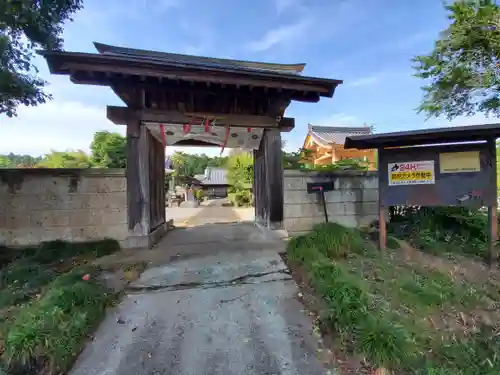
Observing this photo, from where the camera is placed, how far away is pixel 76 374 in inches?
70.9

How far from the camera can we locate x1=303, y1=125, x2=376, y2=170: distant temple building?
44.8 ft

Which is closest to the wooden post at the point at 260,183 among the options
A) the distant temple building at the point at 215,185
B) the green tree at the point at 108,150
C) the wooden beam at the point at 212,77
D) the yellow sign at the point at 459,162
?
the wooden beam at the point at 212,77

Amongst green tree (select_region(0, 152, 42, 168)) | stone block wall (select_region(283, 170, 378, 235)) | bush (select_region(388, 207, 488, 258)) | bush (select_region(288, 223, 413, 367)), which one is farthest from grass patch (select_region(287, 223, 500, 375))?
green tree (select_region(0, 152, 42, 168))

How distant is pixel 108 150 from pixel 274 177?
9.56 metres

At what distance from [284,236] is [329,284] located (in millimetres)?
2401

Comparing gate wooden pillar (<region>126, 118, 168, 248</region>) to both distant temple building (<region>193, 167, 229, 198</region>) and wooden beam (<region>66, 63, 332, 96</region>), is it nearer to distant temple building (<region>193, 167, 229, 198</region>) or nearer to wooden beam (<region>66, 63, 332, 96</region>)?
wooden beam (<region>66, 63, 332, 96</region>)

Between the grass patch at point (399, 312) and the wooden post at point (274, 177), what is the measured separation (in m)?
1.31

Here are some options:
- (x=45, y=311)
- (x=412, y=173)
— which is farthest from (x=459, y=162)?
(x=45, y=311)

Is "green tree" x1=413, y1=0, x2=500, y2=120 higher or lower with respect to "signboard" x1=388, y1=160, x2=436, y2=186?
higher

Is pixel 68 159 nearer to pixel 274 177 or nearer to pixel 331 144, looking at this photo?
pixel 274 177

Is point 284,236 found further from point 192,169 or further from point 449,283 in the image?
point 192,169

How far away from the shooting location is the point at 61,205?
446 centimetres

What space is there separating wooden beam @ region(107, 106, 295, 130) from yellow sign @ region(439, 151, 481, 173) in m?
2.66

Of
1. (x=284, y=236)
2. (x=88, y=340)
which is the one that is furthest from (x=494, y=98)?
(x=88, y=340)
